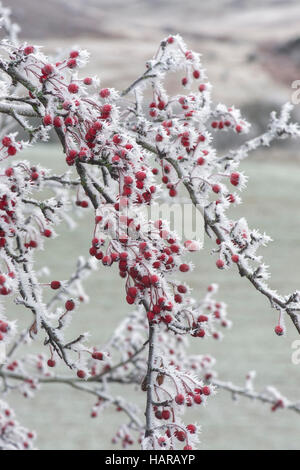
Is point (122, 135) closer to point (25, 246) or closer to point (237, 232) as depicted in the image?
point (237, 232)

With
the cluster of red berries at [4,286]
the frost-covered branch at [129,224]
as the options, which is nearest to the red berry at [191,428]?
the frost-covered branch at [129,224]

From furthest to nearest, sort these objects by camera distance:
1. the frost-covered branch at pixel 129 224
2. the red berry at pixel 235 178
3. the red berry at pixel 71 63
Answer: the red berry at pixel 235 178 → the red berry at pixel 71 63 → the frost-covered branch at pixel 129 224

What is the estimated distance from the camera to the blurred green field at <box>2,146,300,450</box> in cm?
591

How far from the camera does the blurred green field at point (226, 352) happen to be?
5906 mm

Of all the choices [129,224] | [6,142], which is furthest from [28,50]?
Result: [129,224]

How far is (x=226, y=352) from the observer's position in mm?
7789

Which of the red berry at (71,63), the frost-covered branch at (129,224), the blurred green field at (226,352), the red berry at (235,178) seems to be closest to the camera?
the frost-covered branch at (129,224)

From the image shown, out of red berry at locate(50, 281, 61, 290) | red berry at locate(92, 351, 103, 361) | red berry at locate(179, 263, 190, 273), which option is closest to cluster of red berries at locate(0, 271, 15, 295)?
red berry at locate(50, 281, 61, 290)

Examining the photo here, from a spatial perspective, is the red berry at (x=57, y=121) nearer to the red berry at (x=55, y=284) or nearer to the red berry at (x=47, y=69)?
the red berry at (x=47, y=69)

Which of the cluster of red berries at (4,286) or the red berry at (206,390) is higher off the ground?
the cluster of red berries at (4,286)

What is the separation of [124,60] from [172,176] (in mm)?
26672

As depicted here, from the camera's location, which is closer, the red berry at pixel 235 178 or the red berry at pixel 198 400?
the red berry at pixel 198 400

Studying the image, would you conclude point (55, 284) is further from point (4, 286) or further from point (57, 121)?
point (57, 121)

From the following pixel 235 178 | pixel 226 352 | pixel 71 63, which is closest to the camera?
pixel 71 63
